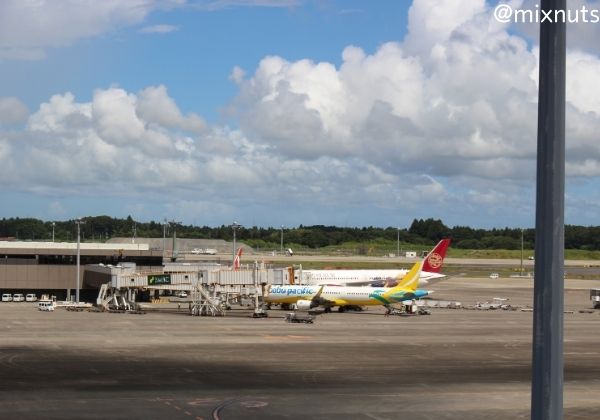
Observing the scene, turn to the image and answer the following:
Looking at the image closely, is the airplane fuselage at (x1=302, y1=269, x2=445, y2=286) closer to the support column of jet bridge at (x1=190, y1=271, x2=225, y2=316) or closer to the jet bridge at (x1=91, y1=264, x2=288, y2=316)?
the jet bridge at (x1=91, y1=264, x2=288, y2=316)

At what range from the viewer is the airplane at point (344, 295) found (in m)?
102

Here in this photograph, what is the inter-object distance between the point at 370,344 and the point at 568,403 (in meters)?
28.1

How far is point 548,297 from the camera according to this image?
7.87 metres

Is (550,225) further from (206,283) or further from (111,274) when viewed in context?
(111,274)

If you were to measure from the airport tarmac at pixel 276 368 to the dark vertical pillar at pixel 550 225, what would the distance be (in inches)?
1132

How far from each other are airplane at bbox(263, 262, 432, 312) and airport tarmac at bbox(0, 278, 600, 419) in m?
7.74

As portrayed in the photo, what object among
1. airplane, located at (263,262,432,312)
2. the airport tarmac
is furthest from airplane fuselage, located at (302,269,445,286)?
the airport tarmac

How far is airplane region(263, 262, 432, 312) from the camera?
101562mm

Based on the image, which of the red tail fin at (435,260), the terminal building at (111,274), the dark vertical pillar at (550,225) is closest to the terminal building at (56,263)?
the terminal building at (111,274)

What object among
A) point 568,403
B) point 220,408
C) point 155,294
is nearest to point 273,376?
point 220,408

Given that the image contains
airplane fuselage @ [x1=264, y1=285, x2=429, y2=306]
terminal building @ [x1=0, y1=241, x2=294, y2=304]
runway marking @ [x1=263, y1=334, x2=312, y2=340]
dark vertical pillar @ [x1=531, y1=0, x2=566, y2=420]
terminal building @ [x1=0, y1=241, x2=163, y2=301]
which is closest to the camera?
dark vertical pillar @ [x1=531, y1=0, x2=566, y2=420]

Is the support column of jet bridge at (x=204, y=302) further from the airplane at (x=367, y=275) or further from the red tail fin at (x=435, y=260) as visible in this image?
the red tail fin at (x=435, y=260)

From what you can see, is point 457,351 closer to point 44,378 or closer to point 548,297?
point 44,378

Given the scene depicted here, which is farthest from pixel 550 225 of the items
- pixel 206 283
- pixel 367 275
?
pixel 367 275
